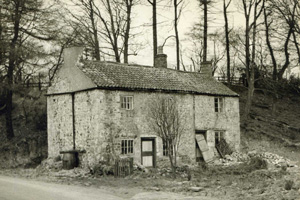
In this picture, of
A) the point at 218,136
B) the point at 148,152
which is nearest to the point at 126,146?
the point at 148,152

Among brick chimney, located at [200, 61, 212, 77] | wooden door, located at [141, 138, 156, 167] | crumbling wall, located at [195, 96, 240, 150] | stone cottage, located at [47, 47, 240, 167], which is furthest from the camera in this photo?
brick chimney, located at [200, 61, 212, 77]

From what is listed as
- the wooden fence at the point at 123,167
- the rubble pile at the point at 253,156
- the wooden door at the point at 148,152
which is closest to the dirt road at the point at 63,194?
the wooden fence at the point at 123,167

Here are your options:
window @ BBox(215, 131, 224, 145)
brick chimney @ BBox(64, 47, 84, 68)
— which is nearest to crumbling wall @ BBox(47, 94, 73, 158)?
brick chimney @ BBox(64, 47, 84, 68)

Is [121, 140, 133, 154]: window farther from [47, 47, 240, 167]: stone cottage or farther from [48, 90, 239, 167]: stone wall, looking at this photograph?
[48, 90, 239, 167]: stone wall

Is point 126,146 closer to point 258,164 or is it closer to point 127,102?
point 127,102

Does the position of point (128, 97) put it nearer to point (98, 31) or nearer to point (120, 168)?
point (120, 168)

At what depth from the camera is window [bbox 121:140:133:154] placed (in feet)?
81.1

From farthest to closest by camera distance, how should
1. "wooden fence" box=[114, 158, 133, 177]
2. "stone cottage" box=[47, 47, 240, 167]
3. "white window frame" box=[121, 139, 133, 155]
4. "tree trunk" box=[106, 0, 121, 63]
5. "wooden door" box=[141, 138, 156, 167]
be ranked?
"tree trunk" box=[106, 0, 121, 63]
"wooden door" box=[141, 138, 156, 167]
"white window frame" box=[121, 139, 133, 155]
"stone cottage" box=[47, 47, 240, 167]
"wooden fence" box=[114, 158, 133, 177]

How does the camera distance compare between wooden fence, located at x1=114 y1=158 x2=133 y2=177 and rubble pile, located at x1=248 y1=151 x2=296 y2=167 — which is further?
rubble pile, located at x1=248 y1=151 x2=296 y2=167

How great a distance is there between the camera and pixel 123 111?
82.2 feet

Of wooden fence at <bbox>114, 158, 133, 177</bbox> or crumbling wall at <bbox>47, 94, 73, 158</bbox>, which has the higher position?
crumbling wall at <bbox>47, 94, 73, 158</bbox>

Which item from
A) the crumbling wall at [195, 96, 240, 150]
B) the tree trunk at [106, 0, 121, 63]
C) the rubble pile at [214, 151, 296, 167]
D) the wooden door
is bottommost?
the rubble pile at [214, 151, 296, 167]

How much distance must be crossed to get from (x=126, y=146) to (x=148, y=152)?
1769 mm

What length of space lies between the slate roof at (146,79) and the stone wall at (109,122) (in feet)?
1.52
